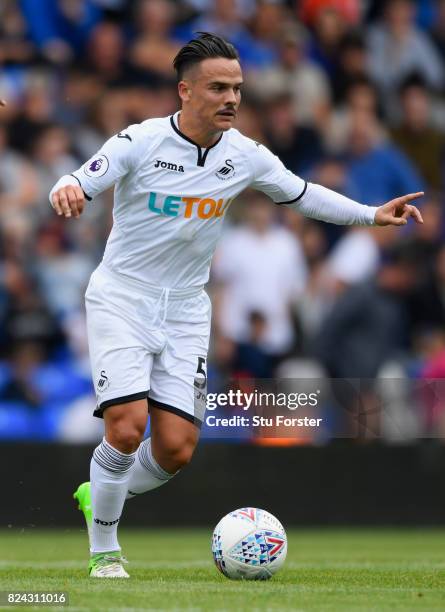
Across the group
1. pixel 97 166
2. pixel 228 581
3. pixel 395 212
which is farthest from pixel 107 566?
pixel 395 212

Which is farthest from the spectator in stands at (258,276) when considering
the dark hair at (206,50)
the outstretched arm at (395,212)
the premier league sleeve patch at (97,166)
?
the premier league sleeve patch at (97,166)

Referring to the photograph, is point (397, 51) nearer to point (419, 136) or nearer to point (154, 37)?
point (419, 136)

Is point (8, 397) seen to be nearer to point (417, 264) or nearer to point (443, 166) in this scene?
point (417, 264)

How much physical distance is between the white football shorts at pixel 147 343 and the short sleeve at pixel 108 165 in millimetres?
648

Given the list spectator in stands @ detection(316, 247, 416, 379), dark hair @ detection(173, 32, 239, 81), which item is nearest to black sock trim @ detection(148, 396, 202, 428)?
dark hair @ detection(173, 32, 239, 81)

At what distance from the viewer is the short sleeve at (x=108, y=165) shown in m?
6.68

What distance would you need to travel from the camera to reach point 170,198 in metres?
7.14

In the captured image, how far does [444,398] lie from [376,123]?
4102 mm

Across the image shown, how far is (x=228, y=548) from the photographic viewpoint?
6887 mm

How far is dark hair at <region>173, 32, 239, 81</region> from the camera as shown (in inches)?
283

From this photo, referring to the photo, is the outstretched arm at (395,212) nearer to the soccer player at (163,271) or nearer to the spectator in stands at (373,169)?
the soccer player at (163,271)

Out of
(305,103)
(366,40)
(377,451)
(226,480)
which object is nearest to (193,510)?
(226,480)

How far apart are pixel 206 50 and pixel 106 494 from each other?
2.35 metres

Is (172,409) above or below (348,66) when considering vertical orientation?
below
